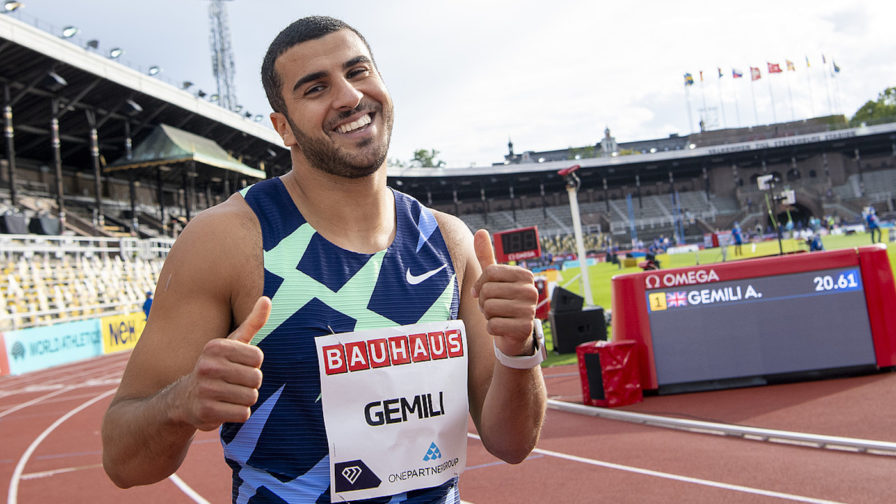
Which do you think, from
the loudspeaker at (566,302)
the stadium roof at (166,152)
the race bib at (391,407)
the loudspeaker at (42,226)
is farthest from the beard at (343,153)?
the stadium roof at (166,152)

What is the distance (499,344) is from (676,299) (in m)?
6.77

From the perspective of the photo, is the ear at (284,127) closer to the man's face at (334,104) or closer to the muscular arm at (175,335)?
the man's face at (334,104)

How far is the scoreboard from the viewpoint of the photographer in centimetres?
774

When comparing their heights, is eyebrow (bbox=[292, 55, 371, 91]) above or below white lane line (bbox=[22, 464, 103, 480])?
above

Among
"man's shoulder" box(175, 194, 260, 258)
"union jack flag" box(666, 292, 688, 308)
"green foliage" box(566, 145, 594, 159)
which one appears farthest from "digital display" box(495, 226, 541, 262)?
"green foliage" box(566, 145, 594, 159)

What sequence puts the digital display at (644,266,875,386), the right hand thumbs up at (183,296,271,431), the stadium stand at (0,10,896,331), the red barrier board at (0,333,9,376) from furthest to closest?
the stadium stand at (0,10,896,331) < the red barrier board at (0,333,9,376) < the digital display at (644,266,875,386) < the right hand thumbs up at (183,296,271,431)

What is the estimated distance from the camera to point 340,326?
1.66 m

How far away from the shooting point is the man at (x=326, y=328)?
62.7 inches

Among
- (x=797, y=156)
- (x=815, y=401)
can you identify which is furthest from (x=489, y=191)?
(x=815, y=401)

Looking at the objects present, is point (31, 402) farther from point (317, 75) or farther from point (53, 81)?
point (53, 81)

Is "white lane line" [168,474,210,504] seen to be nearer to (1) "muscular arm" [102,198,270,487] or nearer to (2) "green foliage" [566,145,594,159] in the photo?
(1) "muscular arm" [102,198,270,487]

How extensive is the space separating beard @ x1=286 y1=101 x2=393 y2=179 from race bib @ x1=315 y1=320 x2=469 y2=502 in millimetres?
461

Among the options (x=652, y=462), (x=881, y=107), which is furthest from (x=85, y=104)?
(x=881, y=107)

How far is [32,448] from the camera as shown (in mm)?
7988
